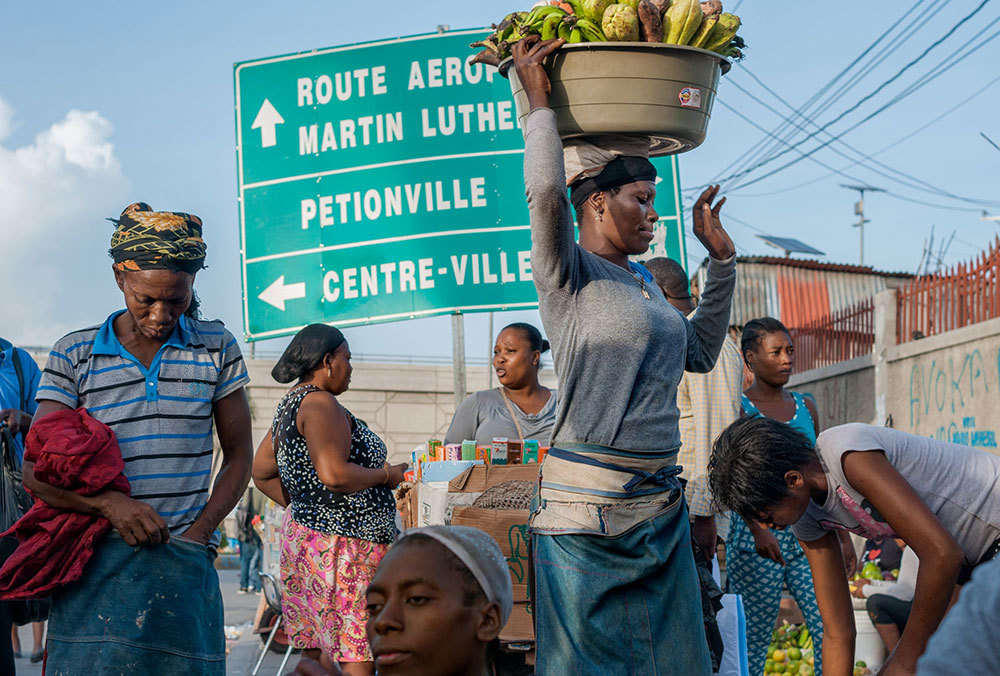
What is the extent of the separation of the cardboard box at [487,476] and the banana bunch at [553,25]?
2098 mm

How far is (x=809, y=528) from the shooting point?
3773 millimetres

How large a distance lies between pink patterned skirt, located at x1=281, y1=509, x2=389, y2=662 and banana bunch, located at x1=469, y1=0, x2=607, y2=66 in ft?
8.25

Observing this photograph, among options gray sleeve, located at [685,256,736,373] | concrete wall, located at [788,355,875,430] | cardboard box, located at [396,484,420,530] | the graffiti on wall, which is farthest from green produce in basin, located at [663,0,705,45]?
concrete wall, located at [788,355,875,430]

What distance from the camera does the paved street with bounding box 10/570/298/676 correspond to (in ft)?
27.1

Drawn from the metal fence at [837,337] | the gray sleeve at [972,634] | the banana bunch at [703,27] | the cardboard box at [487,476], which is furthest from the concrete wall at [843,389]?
the gray sleeve at [972,634]

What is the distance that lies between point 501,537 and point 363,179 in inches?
236

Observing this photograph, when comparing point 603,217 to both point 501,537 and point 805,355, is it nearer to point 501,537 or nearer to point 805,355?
point 501,537

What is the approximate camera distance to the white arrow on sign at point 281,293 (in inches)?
395

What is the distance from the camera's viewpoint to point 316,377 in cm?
532

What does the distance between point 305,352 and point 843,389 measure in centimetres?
1233

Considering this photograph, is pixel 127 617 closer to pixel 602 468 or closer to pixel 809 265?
pixel 602 468

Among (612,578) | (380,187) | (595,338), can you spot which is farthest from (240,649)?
(595,338)

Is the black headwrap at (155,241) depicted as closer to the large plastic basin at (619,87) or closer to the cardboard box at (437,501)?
the large plastic basin at (619,87)

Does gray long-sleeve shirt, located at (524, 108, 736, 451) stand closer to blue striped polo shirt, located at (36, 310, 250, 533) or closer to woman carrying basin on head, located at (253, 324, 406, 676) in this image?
blue striped polo shirt, located at (36, 310, 250, 533)
